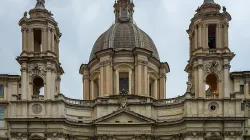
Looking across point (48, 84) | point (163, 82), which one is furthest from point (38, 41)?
point (163, 82)

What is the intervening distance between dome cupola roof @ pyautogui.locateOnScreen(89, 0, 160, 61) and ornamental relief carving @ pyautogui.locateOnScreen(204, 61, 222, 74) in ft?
33.6

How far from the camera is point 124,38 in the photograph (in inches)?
3420

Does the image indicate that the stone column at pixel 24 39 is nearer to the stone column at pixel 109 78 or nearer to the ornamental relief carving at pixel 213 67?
the stone column at pixel 109 78

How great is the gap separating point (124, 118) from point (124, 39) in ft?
42.4

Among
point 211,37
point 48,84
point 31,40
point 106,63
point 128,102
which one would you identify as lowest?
point 128,102

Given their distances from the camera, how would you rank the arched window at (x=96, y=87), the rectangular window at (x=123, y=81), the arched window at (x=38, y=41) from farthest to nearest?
1. the arched window at (x=96, y=87)
2. the rectangular window at (x=123, y=81)
3. the arched window at (x=38, y=41)

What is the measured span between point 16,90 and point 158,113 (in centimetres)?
1715

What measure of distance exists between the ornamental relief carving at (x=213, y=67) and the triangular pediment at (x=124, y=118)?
874cm

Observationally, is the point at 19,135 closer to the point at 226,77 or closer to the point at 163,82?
the point at 163,82

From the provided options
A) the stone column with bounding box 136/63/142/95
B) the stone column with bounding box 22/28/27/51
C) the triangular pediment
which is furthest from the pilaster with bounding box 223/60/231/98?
the stone column with bounding box 22/28/27/51

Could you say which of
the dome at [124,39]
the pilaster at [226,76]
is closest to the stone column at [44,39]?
the dome at [124,39]

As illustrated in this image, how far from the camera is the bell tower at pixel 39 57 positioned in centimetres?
7756

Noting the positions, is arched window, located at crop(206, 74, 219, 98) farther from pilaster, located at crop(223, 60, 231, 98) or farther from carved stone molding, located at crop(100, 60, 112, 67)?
carved stone molding, located at crop(100, 60, 112, 67)

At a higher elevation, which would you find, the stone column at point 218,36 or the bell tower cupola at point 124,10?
the bell tower cupola at point 124,10
